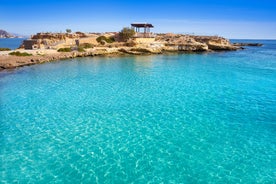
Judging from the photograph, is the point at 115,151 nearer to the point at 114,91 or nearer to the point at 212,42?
the point at 114,91

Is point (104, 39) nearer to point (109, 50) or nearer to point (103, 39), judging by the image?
point (103, 39)

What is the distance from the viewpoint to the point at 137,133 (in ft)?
43.6

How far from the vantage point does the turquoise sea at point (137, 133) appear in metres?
9.76

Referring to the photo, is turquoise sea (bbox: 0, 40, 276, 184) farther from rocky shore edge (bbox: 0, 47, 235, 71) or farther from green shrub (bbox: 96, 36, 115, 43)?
green shrub (bbox: 96, 36, 115, 43)

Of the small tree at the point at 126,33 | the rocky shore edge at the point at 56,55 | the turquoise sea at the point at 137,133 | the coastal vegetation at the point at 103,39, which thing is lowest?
the turquoise sea at the point at 137,133

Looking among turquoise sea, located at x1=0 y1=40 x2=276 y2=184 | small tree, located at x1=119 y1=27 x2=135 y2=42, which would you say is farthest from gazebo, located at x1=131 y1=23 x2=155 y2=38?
turquoise sea, located at x1=0 y1=40 x2=276 y2=184

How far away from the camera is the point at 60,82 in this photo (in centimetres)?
2572

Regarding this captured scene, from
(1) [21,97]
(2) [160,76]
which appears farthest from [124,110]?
(2) [160,76]

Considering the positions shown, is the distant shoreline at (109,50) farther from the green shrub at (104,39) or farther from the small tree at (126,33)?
the small tree at (126,33)

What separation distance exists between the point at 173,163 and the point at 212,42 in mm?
72578

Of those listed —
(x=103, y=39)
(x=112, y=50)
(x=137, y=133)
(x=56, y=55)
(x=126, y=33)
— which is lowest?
(x=137, y=133)

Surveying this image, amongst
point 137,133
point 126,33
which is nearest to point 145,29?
point 126,33

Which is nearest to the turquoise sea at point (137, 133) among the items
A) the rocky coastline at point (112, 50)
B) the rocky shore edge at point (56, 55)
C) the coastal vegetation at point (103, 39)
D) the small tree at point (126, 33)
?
the rocky shore edge at point (56, 55)

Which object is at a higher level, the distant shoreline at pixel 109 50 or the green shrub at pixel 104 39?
the green shrub at pixel 104 39
